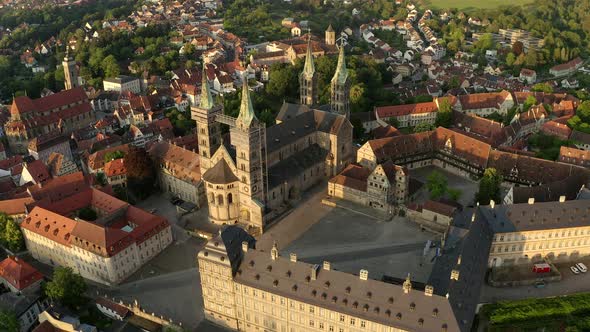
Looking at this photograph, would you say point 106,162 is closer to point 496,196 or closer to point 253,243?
point 253,243

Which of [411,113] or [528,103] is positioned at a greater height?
[528,103]

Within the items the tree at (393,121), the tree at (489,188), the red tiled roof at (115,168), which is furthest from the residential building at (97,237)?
the tree at (393,121)

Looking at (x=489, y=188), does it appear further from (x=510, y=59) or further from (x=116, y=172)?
(x=510, y=59)

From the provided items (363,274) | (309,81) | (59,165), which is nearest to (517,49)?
(309,81)

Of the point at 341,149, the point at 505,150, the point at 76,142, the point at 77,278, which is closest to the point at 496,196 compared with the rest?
the point at 505,150

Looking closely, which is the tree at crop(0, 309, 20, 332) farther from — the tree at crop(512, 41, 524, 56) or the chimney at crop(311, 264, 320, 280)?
the tree at crop(512, 41, 524, 56)

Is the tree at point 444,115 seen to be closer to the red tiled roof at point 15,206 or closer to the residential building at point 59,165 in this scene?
the residential building at point 59,165

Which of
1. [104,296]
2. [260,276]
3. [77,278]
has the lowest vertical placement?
[104,296]
